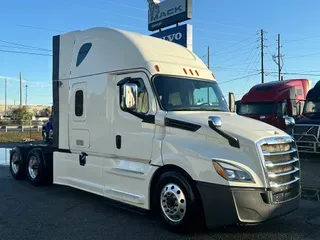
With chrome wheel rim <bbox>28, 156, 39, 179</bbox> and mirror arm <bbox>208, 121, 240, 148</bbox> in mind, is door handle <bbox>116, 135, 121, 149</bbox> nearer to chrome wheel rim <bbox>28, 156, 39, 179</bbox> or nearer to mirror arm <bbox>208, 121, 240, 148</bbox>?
mirror arm <bbox>208, 121, 240, 148</bbox>

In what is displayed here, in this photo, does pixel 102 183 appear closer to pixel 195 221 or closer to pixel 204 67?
pixel 195 221

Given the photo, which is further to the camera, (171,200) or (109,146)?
(109,146)

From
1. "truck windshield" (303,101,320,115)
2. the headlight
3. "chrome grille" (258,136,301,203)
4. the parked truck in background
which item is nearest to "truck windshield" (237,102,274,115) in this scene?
"truck windshield" (303,101,320,115)

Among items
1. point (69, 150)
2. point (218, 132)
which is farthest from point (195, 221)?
point (69, 150)

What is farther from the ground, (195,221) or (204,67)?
(204,67)

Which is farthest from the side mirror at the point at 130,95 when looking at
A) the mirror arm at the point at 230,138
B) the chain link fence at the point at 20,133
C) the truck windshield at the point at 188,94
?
the chain link fence at the point at 20,133

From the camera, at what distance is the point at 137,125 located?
612cm

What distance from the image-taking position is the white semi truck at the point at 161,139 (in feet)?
16.3

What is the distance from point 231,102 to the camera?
25.4 ft

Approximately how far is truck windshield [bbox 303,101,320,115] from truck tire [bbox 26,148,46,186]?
A: 438 inches

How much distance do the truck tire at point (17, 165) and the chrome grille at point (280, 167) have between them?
6.98 meters

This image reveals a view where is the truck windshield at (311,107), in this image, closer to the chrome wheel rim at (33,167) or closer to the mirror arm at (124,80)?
the mirror arm at (124,80)

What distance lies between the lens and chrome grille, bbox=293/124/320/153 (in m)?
13.4

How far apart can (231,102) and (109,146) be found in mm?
2745
